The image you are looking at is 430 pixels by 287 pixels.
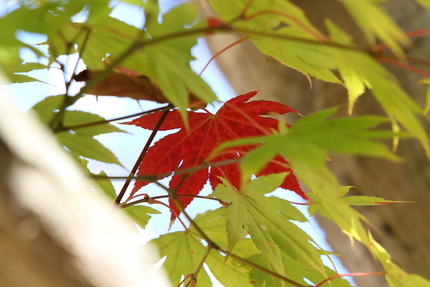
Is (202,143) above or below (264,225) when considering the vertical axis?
above

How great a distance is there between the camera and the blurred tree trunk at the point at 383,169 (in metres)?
1.36

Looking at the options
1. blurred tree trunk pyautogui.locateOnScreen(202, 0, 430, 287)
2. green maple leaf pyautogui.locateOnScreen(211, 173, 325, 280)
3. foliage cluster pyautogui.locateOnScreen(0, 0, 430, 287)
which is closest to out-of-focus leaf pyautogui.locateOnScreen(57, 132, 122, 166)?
foliage cluster pyautogui.locateOnScreen(0, 0, 430, 287)

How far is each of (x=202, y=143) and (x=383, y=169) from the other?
3.84 feet

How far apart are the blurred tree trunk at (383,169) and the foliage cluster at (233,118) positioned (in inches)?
37.3

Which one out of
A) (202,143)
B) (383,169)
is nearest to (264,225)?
(202,143)

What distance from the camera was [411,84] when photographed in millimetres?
1417

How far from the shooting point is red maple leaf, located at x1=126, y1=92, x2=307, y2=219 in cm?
42

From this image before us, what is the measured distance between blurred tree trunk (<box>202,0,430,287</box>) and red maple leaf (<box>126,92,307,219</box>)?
0.91 metres

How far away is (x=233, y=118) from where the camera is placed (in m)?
0.44

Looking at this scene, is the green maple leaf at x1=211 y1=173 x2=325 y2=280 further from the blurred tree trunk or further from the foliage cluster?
the blurred tree trunk

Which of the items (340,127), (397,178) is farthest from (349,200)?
(397,178)

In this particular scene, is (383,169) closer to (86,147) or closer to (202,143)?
(202,143)

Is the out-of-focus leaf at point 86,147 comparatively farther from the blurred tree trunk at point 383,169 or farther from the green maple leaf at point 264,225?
the blurred tree trunk at point 383,169

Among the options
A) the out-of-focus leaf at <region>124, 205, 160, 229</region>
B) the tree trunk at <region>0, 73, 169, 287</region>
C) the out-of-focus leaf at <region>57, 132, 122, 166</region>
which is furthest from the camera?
the out-of-focus leaf at <region>124, 205, 160, 229</region>
